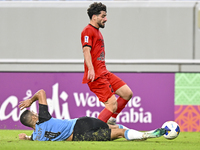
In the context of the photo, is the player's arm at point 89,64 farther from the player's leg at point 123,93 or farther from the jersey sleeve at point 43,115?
the jersey sleeve at point 43,115

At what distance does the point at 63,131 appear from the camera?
5188mm

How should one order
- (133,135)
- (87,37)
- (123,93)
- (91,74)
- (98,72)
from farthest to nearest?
(123,93) < (98,72) < (87,37) < (91,74) < (133,135)

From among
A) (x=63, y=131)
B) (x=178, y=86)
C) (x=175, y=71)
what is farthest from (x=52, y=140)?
(x=175, y=71)

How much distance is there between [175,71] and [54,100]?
3.34m

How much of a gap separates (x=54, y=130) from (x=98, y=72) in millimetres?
1105

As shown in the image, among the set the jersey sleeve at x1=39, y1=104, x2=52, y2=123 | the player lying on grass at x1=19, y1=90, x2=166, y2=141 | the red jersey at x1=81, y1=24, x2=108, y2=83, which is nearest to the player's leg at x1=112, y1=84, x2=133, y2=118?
the red jersey at x1=81, y1=24, x2=108, y2=83

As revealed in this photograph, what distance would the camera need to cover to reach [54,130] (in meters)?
5.15

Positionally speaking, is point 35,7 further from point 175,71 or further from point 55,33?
point 175,71

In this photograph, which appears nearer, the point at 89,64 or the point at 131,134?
the point at 131,134

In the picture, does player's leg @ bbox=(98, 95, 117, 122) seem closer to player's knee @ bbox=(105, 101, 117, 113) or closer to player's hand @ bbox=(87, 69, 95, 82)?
player's knee @ bbox=(105, 101, 117, 113)

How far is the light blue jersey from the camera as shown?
5.13 m

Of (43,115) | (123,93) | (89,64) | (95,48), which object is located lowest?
(43,115)

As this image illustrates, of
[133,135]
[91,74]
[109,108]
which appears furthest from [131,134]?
[91,74]

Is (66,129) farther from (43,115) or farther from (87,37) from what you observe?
(87,37)
